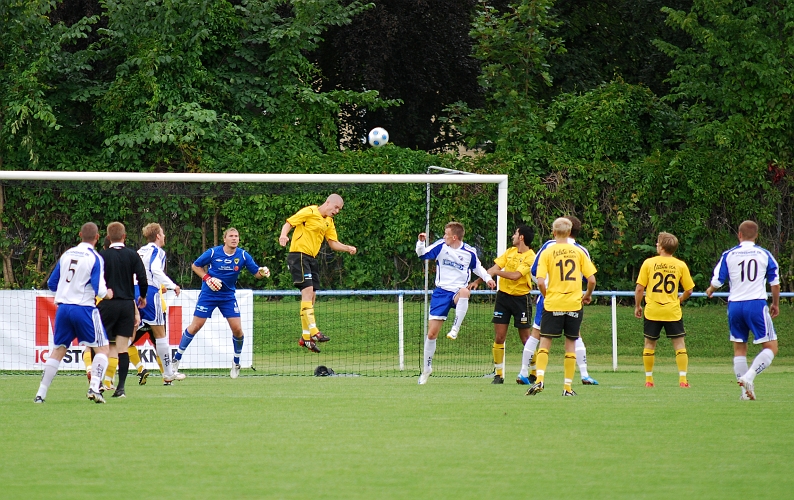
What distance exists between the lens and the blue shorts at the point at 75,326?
1027cm

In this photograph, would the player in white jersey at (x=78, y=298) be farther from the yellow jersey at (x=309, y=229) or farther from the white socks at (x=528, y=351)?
the white socks at (x=528, y=351)

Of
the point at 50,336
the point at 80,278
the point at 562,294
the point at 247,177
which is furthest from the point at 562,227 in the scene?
the point at 50,336

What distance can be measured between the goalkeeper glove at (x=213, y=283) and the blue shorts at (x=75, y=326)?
3665 mm

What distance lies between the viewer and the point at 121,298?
11.0 meters

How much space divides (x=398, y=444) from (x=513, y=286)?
632 centimetres

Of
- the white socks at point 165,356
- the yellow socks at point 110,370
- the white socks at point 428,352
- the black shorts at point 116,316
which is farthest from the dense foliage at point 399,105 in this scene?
the black shorts at point 116,316

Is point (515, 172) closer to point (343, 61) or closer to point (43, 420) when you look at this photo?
point (343, 61)

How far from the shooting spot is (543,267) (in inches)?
446

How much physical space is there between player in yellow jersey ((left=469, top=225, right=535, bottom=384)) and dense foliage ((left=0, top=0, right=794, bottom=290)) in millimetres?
4998

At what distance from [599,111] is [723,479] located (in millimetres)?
17452

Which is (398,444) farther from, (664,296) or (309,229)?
(309,229)

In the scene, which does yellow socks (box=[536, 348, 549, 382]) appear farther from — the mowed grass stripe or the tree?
the tree

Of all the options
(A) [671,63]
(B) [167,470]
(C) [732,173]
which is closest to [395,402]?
(B) [167,470]

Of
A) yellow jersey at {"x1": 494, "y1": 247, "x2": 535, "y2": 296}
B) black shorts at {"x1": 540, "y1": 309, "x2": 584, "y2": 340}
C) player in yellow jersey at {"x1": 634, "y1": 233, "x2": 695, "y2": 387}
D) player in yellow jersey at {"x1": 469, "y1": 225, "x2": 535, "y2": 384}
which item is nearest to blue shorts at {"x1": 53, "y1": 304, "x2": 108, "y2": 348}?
black shorts at {"x1": 540, "y1": 309, "x2": 584, "y2": 340}
